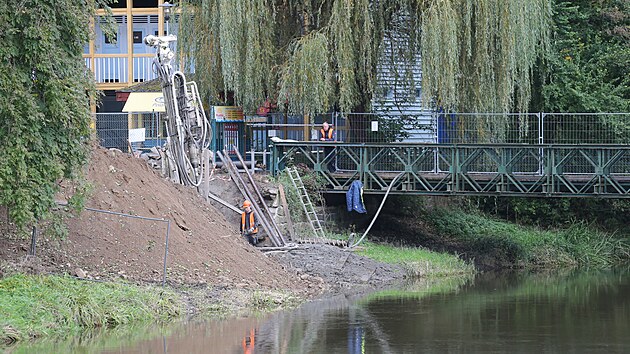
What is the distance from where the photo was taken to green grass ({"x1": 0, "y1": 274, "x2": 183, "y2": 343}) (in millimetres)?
19094

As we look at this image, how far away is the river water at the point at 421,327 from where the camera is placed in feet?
62.4

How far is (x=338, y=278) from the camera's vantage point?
27.4 meters

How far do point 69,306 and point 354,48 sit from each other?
15.0 metres

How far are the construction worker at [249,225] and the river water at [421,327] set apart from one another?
11.0ft

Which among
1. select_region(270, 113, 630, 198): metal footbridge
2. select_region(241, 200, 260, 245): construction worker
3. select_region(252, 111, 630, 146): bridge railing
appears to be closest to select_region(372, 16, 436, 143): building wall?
select_region(252, 111, 630, 146): bridge railing

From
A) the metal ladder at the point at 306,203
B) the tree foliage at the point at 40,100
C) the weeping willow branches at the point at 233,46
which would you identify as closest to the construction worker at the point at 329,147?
the metal ladder at the point at 306,203

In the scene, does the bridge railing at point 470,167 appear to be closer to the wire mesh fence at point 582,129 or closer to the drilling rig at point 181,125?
the wire mesh fence at point 582,129

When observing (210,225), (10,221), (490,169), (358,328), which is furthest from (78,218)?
(490,169)

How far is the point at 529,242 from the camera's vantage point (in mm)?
35594

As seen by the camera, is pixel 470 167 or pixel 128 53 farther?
pixel 128 53

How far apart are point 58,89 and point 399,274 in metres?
11.8

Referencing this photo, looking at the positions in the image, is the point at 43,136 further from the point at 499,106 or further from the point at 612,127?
the point at 612,127

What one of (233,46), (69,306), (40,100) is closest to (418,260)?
(233,46)

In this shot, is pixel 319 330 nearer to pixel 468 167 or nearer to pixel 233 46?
pixel 468 167
